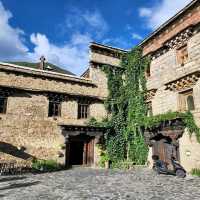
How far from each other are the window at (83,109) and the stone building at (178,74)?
518 cm

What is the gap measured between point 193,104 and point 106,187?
8128mm

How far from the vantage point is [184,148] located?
1413cm

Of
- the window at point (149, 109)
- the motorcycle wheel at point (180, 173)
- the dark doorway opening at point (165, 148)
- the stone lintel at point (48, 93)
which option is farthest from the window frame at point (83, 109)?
the motorcycle wheel at point (180, 173)

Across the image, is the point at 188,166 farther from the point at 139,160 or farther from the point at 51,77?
the point at 51,77

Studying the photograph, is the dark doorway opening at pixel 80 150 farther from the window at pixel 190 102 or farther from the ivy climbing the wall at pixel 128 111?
the window at pixel 190 102

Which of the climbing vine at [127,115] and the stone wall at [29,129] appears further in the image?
the climbing vine at [127,115]

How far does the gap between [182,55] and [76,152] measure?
11156mm

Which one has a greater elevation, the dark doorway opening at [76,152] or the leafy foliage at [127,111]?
the leafy foliage at [127,111]

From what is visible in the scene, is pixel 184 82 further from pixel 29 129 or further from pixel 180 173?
pixel 29 129

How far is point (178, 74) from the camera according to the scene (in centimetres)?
1552

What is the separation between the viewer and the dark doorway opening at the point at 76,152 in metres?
18.4

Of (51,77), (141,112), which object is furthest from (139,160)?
(51,77)

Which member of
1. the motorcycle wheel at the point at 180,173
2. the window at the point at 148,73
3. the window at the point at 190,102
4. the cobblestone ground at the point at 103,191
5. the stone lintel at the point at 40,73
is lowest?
the cobblestone ground at the point at 103,191

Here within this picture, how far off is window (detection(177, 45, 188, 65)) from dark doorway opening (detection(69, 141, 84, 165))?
9.74 meters
